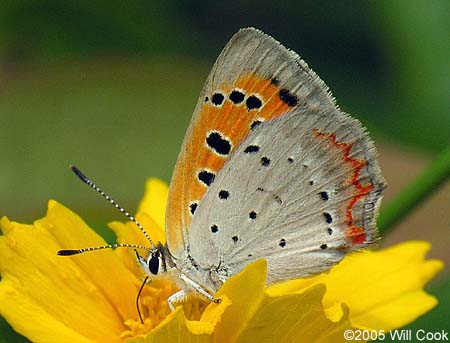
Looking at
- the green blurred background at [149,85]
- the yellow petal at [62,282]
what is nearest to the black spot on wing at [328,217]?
the yellow petal at [62,282]

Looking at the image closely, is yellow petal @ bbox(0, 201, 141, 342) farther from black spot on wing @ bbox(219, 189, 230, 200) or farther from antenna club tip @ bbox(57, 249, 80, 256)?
black spot on wing @ bbox(219, 189, 230, 200)

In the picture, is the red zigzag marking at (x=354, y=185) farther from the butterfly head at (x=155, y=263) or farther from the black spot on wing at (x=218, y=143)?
the butterfly head at (x=155, y=263)

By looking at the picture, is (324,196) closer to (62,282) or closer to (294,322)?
(294,322)

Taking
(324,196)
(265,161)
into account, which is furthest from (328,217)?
(265,161)

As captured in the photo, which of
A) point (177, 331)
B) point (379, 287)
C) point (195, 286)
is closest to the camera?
point (177, 331)

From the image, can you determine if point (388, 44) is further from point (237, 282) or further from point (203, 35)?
point (237, 282)


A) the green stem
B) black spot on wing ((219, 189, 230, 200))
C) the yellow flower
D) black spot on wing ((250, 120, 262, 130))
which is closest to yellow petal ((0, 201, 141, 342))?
the yellow flower
